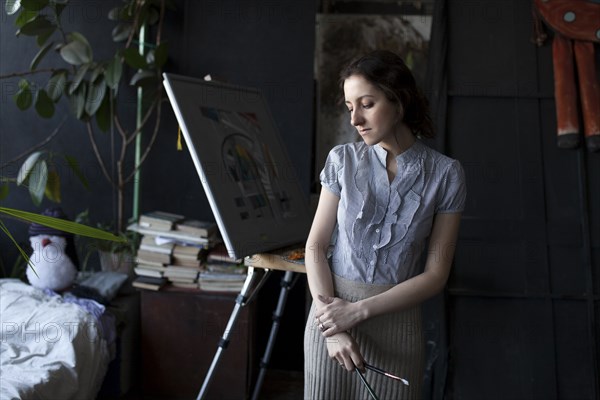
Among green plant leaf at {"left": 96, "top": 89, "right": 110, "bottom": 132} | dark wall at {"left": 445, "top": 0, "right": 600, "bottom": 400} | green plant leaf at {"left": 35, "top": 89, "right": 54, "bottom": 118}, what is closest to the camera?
dark wall at {"left": 445, "top": 0, "right": 600, "bottom": 400}

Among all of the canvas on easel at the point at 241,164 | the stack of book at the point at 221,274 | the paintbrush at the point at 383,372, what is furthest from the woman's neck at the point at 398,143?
the stack of book at the point at 221,274

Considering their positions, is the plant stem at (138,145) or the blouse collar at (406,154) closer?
the blouse collar at (406,154)

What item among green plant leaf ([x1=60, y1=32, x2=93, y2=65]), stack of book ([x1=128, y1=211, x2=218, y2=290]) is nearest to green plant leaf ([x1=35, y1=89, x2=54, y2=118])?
green plant leaf ([x1=60, y1=32, x2=93, y2=65])

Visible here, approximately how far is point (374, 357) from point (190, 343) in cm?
156

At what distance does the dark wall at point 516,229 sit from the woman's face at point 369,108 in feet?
4.44

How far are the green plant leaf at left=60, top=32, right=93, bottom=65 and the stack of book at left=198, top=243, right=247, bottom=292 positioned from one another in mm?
1145

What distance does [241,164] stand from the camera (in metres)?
2.52

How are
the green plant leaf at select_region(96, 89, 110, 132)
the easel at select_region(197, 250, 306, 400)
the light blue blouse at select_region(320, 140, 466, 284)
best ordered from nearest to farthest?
the light blue blouse at select_region(320, 140, 466, 284) → the easel at select_region(197, 250, 306, 400) → the green plant leaf at select_region(96, 89, 110, 132)

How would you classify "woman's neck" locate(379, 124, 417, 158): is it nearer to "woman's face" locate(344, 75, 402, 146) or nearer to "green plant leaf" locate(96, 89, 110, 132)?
"woman's face" locate(344, 75, 402, 146)

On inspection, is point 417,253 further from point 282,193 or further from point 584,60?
point 584,60

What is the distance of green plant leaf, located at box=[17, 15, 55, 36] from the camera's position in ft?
10.0

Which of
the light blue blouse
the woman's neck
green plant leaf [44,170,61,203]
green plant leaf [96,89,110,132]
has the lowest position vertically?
the light blue blouse

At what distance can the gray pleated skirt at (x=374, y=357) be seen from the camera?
1729mm

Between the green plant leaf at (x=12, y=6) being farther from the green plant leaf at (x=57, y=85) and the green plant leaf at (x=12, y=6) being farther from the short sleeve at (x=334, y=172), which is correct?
the short sleeve at (x=334, y=172)
